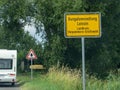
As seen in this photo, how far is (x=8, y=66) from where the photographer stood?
38.6m

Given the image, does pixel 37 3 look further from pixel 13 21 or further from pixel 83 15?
pixel 83 15

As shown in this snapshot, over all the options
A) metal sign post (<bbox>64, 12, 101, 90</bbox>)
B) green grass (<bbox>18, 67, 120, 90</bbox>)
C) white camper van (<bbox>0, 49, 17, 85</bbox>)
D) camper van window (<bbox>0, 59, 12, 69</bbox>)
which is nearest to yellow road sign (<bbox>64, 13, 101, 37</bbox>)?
metal sign post (<bbox>64, 12, 101, 90</bbox>)

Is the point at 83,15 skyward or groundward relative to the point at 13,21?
groundward

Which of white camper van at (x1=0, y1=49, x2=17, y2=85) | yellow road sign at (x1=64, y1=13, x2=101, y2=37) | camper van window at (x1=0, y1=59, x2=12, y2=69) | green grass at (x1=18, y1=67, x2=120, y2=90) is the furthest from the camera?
camper van window at (x1=0, y1=59, x2=12, y2=69)

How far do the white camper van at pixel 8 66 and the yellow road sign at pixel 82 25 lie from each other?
2336cm

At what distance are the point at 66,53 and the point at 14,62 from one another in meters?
10.6

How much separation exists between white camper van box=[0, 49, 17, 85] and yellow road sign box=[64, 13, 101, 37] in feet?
76.6

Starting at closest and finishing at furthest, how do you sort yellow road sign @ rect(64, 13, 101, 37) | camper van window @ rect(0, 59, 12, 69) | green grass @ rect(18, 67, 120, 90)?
yellow road sign @ rect(64, 13, 101, 37) < green grass @ rect(18, 67, 120, 90) < camper van window @ rect(0, 59, 12, 69)

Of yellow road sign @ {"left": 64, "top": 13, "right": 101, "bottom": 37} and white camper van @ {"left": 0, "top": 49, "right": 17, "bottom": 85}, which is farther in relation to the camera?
white camper van @ {"left": 0, "top": 49, "right": 17, "bottom": 85}

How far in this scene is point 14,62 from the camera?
126 ft

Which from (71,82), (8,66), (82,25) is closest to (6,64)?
(8,66)

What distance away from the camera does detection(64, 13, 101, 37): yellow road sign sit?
49.8ft

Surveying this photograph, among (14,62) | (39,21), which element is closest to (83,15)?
(14,62)

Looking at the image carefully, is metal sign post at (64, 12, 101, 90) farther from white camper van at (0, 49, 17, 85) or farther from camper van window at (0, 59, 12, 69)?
camper van window at (0, 59, 12, 69)
